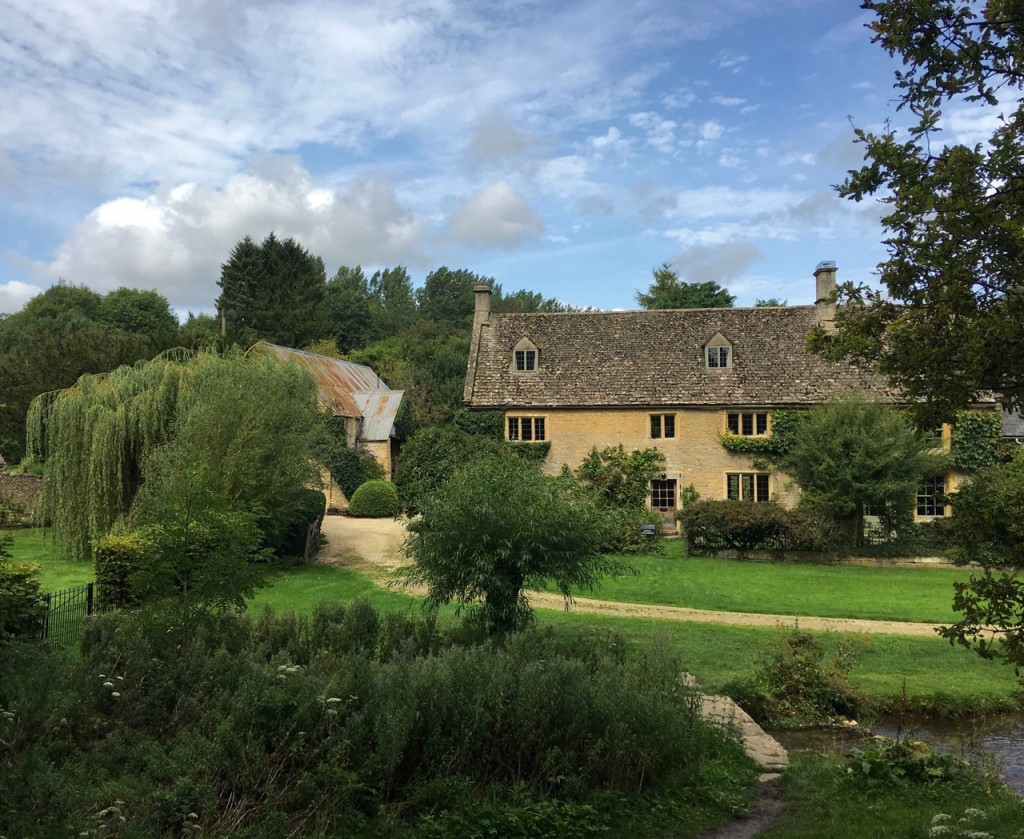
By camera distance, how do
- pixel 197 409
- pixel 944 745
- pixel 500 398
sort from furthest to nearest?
1. pixel 500 398
2. pixel 197 409
3. pixel 944 745

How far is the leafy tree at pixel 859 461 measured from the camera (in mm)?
24938

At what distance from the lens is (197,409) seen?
20.0 meters

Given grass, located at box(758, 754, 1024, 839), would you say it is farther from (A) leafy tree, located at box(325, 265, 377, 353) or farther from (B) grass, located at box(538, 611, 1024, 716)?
(A) leafy tree, located at box(325, 265, 377, 353)

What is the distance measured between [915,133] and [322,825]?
7277 millimetres

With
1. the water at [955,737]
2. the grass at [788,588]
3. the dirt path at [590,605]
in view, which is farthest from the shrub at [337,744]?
the grass at [788,588]

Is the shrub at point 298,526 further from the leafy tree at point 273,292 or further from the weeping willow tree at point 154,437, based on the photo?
the leafy tree at point 273,292

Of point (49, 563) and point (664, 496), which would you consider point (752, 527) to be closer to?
point (664, 496)

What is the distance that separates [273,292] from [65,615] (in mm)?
54453

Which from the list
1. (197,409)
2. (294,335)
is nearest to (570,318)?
(197,409)

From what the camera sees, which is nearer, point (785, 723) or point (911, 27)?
point (911, 27)

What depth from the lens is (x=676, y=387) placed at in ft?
103

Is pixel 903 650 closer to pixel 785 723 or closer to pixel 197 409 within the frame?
pixel 785 723

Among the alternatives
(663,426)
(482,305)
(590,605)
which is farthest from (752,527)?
(482,305)

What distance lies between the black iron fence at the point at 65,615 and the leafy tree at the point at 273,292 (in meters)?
50.6
